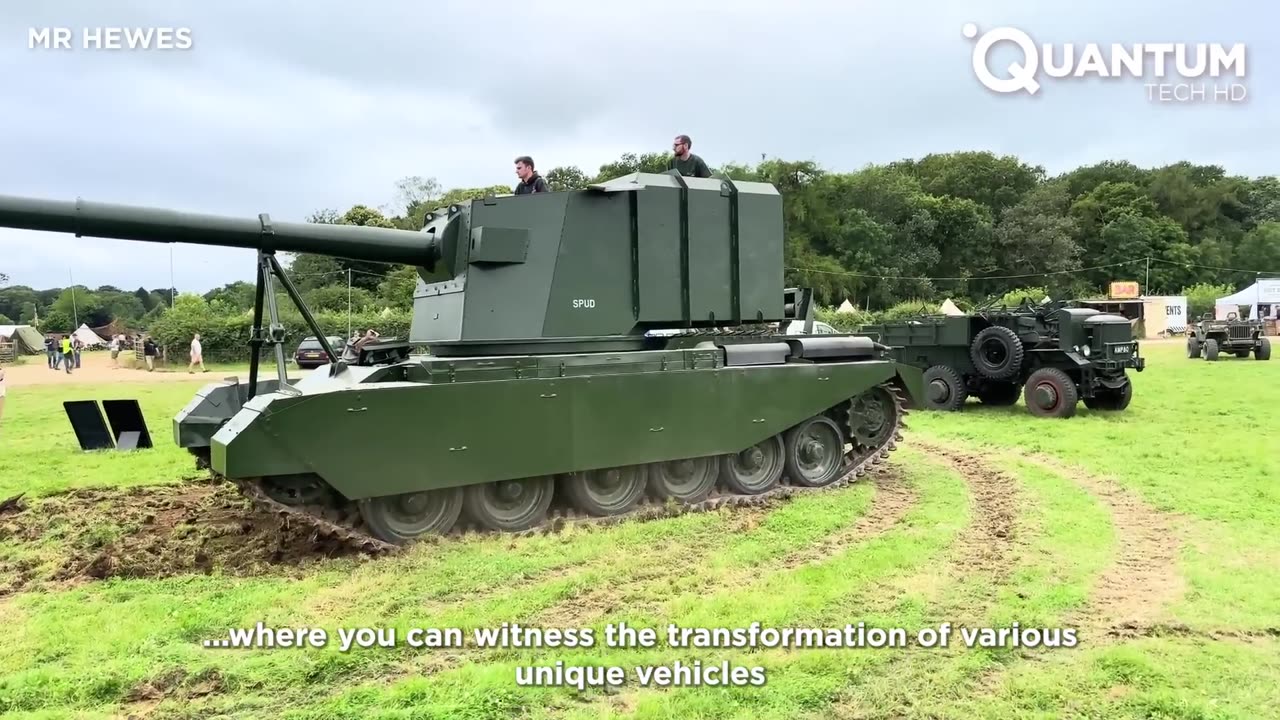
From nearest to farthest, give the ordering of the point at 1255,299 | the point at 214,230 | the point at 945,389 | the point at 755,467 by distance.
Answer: the point at 214,230 < the point at 755,467 < the point at 945,389 < the point at 1255,299

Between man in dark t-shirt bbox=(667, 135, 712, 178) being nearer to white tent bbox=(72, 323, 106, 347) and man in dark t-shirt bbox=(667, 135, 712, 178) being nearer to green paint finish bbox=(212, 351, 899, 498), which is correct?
green paint finish bbox=(212, 351, 899, 498)

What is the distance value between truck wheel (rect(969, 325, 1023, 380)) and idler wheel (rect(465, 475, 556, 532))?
10.1 meters

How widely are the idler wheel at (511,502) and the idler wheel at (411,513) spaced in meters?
0.16

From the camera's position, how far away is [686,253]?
26.9ft

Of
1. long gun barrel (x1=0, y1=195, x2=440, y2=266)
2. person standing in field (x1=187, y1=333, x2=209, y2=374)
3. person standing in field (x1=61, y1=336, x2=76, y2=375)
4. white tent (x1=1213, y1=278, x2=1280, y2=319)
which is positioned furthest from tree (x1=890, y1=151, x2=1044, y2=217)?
long gun barrel (x1=0, y1=195, x2=440, y2=266)

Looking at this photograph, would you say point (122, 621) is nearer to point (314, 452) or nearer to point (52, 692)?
point (52, 692)

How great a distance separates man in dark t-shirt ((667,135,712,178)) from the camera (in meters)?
8.70

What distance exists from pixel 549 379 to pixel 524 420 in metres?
0.40

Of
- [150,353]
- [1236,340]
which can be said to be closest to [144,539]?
[150,353]

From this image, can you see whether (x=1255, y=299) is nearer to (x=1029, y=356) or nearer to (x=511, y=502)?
(x=1029, y=356)

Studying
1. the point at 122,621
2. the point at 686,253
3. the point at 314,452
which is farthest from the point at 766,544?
the point at 122,621

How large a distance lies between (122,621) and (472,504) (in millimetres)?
2628

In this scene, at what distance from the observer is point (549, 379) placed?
710 cm

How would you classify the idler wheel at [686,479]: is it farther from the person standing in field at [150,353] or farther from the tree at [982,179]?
the tree at [982,179]
